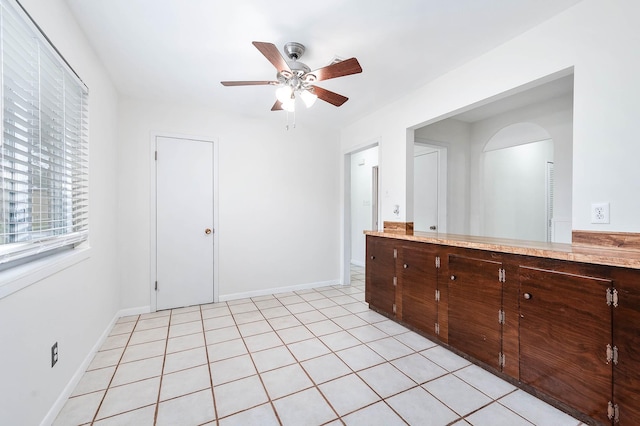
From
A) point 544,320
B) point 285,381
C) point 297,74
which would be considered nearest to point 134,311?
point 285,381

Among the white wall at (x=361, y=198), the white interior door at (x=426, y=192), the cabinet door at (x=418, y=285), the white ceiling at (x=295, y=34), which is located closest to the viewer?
the white ceiling at (x=295, y=34)

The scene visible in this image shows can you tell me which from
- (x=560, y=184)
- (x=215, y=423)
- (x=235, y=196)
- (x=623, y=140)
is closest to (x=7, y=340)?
(x=215, y=423)

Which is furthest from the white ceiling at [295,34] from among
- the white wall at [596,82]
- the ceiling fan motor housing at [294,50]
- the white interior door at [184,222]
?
the white interior door at [184,222]

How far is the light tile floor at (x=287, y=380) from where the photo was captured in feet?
5.27

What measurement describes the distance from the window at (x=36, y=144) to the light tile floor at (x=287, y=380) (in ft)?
3.40

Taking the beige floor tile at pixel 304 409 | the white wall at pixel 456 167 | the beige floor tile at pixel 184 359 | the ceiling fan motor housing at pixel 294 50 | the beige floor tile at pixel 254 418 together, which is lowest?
the beige floor tile at pixel 184 359

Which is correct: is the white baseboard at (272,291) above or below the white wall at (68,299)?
below

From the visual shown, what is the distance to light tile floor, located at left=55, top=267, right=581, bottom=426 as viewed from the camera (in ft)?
5.27

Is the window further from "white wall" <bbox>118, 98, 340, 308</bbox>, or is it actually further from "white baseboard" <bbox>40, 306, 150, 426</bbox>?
"white wall" <bbox>118, 98, 340, 308</bbox>

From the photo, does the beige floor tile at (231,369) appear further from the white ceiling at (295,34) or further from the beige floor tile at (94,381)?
the white ceiling at (295,34)

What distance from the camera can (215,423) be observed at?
155 centimetres

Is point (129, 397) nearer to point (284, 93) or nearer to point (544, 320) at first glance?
point (284, 93)

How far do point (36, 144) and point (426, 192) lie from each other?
424 cm

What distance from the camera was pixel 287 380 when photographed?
6.38ft
